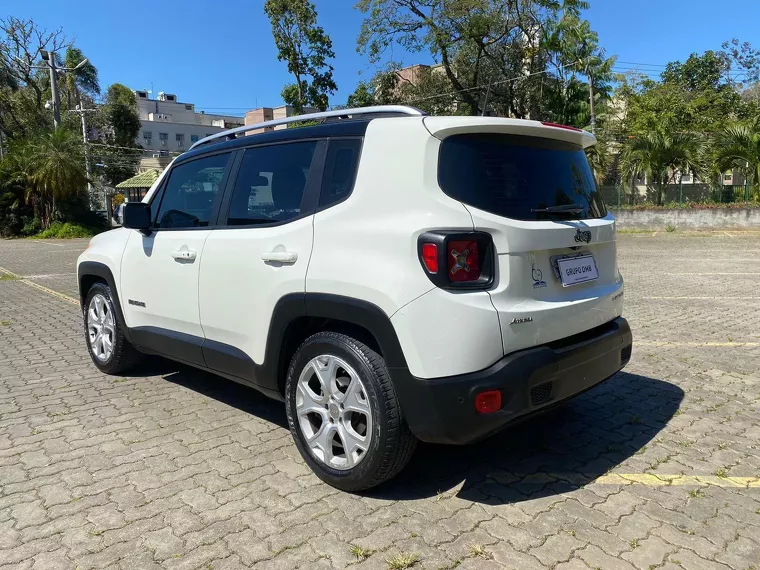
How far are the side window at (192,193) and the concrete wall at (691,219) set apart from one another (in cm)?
2186

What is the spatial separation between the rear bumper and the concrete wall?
22386 mm

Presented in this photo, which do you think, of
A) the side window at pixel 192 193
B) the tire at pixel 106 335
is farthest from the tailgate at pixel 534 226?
the tire at pixel 106 335

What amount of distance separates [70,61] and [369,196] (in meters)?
55.9

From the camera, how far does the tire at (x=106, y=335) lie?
5000 millimetres

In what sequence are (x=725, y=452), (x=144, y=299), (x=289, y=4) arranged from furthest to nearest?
(x=289, y=4) → (x=144, y=299) → (x=725, y=452)

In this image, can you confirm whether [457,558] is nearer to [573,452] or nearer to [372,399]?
[372,399]

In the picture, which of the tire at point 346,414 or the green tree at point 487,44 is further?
the green tree at point 487,44

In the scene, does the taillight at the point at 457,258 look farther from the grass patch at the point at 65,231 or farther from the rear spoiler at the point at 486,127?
the grass patch at the point at 65,231

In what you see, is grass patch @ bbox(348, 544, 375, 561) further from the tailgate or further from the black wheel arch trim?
the black wheel arch trim

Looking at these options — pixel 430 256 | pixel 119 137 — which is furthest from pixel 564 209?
pixel 119 137

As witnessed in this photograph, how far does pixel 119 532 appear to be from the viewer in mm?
2803

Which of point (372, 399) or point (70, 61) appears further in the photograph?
point (70, 61)

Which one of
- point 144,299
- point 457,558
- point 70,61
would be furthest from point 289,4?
point 457,558

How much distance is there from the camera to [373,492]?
3143 millimetres
